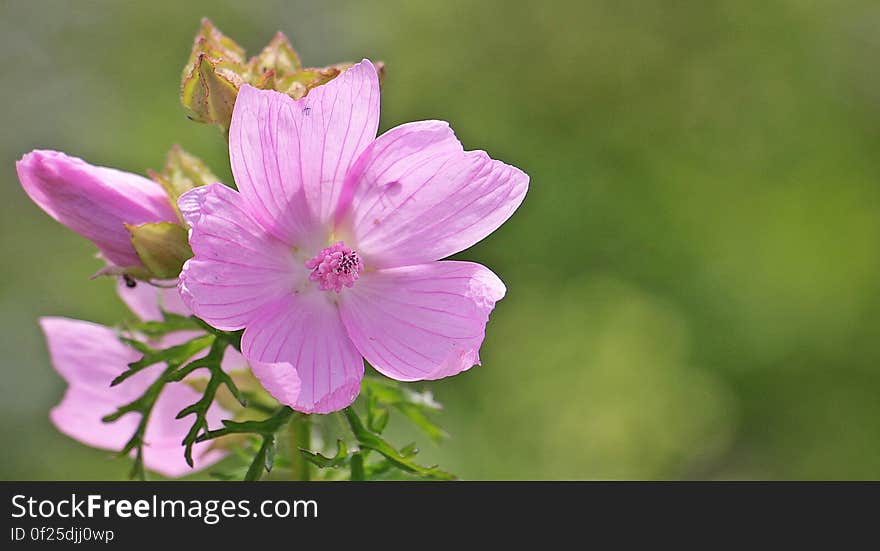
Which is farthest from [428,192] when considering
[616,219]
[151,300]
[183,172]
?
[616,219]

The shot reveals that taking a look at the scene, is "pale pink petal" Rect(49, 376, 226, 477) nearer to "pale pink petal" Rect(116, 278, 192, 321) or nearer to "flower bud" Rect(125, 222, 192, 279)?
"pale pink petal" Rect(116, 278, 192, 321)

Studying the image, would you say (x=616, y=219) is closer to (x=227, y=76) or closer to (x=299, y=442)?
(x=299, y=442)

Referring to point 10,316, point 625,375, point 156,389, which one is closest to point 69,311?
point 10,316

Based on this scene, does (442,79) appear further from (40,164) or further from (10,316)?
(40,164)

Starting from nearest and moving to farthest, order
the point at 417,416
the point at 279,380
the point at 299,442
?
1. the point at 279,380
2. the point at 299,442
3. the point at 417,416

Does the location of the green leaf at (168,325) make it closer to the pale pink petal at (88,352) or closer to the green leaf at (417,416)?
the pale pink petal at (88,352)

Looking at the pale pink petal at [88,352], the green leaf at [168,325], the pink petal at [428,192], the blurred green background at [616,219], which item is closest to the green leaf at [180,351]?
the green leaf at [168,325]
